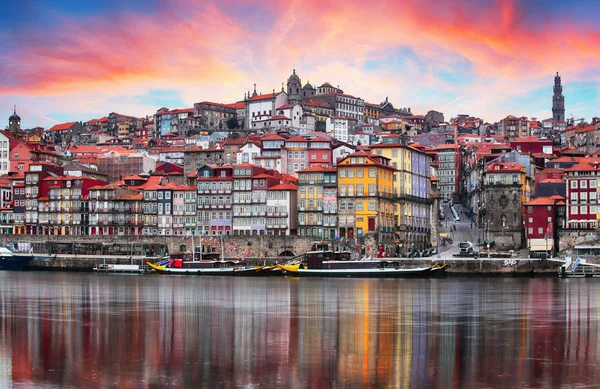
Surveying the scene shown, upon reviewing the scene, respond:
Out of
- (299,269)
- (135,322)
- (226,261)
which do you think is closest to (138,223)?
(226,261)

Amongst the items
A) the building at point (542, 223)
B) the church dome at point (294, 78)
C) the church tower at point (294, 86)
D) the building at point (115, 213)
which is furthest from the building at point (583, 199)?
the church dome at point (294, 78)

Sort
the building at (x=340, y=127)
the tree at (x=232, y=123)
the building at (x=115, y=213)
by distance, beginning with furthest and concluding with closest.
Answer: the tree at (x=232, y=123) → the building at (x=340, y=127) → the building at (x=115, y=213)

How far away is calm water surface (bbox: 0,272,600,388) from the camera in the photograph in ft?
81.2

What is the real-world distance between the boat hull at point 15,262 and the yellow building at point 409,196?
38.1 meters

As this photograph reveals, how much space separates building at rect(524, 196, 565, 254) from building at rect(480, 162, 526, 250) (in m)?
3.06

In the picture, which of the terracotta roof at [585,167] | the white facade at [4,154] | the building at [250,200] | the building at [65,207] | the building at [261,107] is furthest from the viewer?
the building at [261,107]

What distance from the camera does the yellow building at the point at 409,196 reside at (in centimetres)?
10300

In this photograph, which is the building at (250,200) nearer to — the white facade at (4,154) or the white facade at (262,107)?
the white facade at (4,154)

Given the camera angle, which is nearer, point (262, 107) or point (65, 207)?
point (65, 207)

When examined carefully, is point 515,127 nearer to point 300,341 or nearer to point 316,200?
point 316,200

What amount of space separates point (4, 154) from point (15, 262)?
40.3 m

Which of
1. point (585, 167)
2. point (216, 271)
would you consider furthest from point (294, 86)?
point (216, 271)

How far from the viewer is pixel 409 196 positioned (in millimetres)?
106000

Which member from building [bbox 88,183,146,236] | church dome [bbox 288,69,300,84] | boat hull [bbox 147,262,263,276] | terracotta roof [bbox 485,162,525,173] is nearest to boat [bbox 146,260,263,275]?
boat hull [bbox 147,262,263,276]
